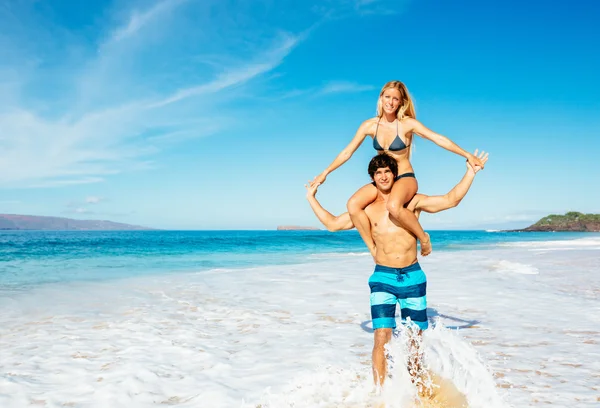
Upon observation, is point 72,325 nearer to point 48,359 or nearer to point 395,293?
point 48,359

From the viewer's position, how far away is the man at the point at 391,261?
3.95 meters

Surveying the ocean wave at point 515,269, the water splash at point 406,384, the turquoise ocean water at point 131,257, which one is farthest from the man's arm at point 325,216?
the ocean wave at point 515,269

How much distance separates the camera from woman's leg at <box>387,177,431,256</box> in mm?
3719

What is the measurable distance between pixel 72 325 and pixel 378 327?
6.39 metres

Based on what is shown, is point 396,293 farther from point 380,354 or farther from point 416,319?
point 380,354

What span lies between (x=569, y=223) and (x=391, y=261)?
149 m

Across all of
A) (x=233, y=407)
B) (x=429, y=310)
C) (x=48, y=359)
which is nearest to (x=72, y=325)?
(x=48, y=359)

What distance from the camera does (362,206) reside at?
4047mm

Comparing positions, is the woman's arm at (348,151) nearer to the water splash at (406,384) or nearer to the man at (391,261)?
the man at (391,261)

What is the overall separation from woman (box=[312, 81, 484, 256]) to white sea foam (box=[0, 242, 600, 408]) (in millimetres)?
1179

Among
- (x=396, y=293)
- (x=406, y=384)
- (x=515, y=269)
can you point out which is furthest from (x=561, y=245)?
(x=396, y=293)

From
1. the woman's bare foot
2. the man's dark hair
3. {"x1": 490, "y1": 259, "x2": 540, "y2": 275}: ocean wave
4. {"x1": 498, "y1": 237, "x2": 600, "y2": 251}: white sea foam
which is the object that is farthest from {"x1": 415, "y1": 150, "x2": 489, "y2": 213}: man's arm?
{"x1": 498, "y1": 237, "x2": 600, "y2": 251}: white sea foam

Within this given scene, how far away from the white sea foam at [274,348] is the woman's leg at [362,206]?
1107mm

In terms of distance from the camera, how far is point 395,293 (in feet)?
13.3
